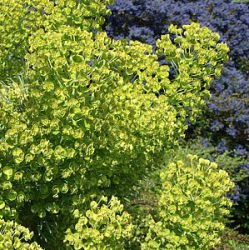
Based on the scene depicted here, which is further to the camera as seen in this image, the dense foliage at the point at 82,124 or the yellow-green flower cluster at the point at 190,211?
the yellow-green flower cluster at the point at 190,211

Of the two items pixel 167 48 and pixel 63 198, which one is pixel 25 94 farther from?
pixel 167 48

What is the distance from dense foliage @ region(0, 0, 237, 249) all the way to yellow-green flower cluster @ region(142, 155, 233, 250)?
0.01 m

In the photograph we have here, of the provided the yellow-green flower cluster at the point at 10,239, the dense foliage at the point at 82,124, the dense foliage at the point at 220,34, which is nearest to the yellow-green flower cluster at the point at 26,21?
the dense foliage at the point at 82,124

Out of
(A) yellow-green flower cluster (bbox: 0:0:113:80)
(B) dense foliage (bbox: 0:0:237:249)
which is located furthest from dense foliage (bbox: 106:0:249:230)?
(A) yellow-green flower cluster (bbox: 0:0:113:80)

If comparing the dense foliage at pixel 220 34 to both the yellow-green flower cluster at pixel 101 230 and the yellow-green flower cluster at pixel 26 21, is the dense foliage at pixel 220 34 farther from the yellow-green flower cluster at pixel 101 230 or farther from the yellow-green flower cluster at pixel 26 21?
the yellow-green flower cluster at pixel 101 230

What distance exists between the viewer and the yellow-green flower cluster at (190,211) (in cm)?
333

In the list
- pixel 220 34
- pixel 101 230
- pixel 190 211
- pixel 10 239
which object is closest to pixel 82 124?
pixel 101 230

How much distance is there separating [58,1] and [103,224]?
62.4 inches

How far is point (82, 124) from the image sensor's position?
2.96 metres

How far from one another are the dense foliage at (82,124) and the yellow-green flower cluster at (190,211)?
0.05 ft

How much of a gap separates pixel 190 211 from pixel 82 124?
92 centimetres

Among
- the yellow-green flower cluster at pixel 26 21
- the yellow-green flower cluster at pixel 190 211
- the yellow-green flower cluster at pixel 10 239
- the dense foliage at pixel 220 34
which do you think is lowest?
the dense foliage at pixel 220 34

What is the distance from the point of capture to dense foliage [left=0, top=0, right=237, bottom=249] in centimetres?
285

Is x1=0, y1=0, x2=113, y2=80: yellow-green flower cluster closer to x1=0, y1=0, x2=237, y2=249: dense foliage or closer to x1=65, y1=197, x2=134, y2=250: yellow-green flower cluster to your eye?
x1=0, y1=0, x2=237, y2=249: dense foliage
